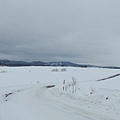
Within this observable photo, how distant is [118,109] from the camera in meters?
12.1

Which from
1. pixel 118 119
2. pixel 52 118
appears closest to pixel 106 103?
pixel 118 119

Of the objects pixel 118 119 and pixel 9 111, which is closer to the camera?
pixel 118 119

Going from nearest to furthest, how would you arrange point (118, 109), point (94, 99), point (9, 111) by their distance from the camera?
1. point (9, 111)
2. point (118, 109)
3. point (94, 99)

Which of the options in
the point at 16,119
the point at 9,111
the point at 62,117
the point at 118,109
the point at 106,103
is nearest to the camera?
the point at 16,119

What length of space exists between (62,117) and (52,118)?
0.52 meters

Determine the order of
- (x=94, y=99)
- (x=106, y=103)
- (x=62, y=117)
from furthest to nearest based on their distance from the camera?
(x=94, y=99) → (x=106, y=103) → (x=62, y=117)

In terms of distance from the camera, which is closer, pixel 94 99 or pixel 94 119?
pixel 94 119

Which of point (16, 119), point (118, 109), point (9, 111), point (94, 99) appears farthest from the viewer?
point (94, 99)

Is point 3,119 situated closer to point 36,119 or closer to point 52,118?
point 36,119

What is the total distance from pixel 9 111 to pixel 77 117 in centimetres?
348

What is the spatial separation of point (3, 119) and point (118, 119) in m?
4.85

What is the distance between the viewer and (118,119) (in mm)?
9586

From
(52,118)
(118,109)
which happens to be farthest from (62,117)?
(118,109)

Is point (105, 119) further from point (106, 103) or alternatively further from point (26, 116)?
point (106, 103)
